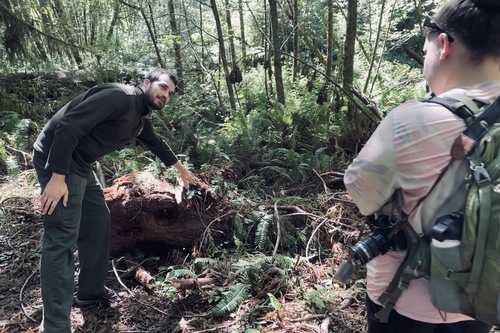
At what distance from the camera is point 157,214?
13.9 feet

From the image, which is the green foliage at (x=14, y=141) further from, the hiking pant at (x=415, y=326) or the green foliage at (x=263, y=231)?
the hiking pant at (x=415, y=326)

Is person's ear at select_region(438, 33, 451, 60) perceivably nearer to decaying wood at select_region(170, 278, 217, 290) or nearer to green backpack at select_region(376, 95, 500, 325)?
green backpack at select_region(376, 95, 500, 325)

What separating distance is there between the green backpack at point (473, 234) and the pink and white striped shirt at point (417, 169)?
0.12 feet

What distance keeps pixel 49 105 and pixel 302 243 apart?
287 inches

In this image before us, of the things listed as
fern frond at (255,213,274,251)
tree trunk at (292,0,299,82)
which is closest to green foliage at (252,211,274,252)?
fern frond at (255,213,274,251)

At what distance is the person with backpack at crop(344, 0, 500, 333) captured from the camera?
1.26 meters

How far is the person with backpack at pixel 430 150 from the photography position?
1261mm

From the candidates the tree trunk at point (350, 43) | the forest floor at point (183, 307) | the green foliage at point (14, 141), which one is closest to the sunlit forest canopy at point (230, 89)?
the tree trunk at point (350, 43)

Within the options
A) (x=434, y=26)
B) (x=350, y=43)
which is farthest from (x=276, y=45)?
(x=434, y=26)

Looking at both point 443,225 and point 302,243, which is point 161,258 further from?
point 443,225

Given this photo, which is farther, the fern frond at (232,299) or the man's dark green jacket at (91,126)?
the fern frond at (232,299)

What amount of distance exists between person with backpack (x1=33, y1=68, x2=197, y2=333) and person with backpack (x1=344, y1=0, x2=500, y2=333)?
2155mm

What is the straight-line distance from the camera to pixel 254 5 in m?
14.0

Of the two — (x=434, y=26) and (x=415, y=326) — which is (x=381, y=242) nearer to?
(x=415, y=326)
